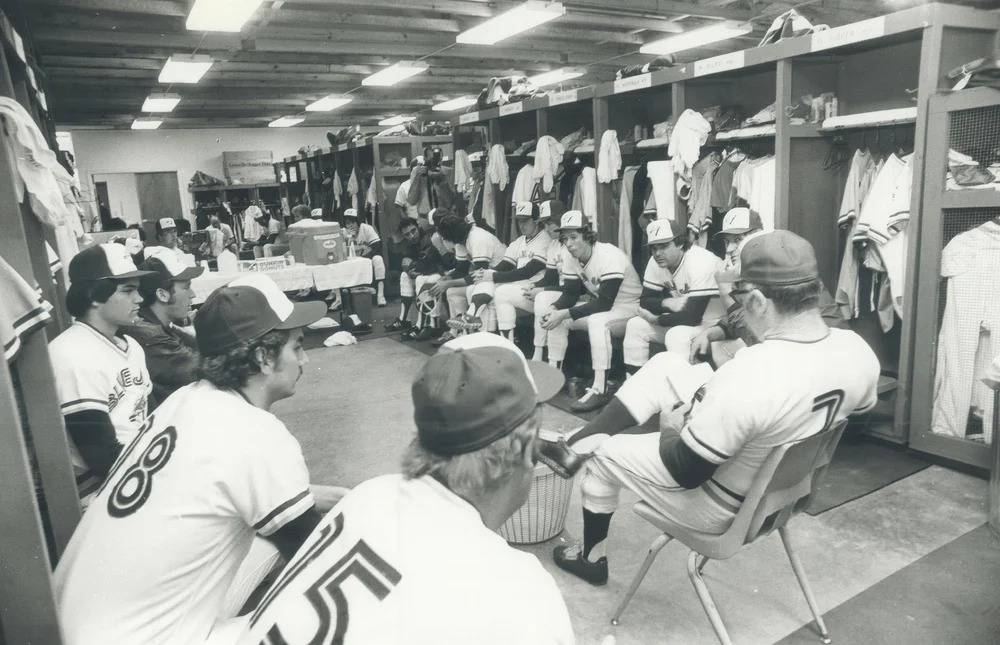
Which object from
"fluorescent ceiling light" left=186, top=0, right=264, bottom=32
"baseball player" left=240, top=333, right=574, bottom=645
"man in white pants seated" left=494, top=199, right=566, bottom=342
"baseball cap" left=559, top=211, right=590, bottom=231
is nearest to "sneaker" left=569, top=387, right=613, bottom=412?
"man in white pants seated" left=494, top=199, right=566, bottom=342

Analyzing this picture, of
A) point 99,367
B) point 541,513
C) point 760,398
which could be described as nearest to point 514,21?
point 541,513

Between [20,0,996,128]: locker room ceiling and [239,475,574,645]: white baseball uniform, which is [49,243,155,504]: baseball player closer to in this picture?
[239,475,574,645]: white baseball uniform

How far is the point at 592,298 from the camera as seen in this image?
501 cm

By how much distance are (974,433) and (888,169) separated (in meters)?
1.42

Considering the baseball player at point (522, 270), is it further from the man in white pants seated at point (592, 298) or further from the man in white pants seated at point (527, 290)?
the man in white pants seated at point (592, 298)

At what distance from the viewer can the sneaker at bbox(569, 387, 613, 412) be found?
4.39m

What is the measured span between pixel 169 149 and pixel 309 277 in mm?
10488

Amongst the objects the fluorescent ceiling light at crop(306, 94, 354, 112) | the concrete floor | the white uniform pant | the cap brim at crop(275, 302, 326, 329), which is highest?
the fluorescent ceiling light at crop(306, 94, 354, 112)

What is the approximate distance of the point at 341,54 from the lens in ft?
28.2

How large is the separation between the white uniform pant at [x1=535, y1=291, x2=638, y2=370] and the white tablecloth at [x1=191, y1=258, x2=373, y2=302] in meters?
2.23

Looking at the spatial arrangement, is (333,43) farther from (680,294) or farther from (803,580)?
(803,580)

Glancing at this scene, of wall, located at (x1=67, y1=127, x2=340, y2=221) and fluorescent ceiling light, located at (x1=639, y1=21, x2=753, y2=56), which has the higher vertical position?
fluorescent ceiling light, located at (x1=639, y1=21, x2=753, y2=56)

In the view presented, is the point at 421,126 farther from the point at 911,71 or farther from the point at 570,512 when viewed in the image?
the point at 570,512

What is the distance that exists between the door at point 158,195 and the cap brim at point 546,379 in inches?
584
